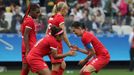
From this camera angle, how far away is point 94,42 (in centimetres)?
1345

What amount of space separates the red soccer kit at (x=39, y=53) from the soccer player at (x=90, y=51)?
88 centimetres

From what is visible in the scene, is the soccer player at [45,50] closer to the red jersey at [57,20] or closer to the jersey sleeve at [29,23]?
the jersey sleeve at [29,23]

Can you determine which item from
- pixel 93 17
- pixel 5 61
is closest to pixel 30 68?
pixel 5 61

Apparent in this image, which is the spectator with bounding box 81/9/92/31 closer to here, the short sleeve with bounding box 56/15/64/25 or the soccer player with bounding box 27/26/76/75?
the short sleeve with bounding box 56/15/64/25

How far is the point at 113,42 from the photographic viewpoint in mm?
22906

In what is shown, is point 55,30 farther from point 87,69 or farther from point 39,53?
point 87,69

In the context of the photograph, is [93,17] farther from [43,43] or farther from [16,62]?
[43,43]

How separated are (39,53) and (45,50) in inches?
6.3

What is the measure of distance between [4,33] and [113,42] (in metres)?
4.40

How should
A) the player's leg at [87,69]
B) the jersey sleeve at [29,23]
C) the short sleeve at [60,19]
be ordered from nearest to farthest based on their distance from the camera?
the player's leg at [87,69] < the jersey sleeve at [29,23] < the short sleeve at [60,19]

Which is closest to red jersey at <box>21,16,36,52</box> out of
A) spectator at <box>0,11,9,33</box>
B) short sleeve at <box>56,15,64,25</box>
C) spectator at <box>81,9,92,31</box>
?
short sleeve at <box>56,15,64,25</box>

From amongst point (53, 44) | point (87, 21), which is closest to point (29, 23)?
point (53, 44)

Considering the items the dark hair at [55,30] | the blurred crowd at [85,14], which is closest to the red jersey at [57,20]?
the dark hair at [55,30]

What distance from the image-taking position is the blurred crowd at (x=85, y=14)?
22250 mm
